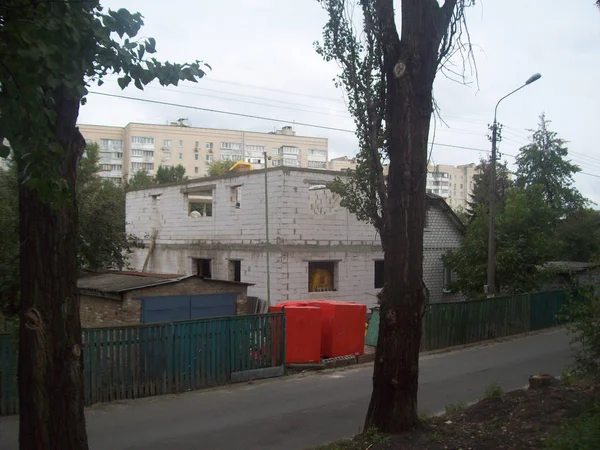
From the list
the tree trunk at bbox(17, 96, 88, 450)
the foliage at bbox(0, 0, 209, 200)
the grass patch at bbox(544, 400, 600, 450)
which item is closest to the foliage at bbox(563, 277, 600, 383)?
the grass patch at bbox(544, 400, 600, 450)

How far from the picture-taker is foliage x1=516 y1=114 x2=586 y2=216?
42.1 m

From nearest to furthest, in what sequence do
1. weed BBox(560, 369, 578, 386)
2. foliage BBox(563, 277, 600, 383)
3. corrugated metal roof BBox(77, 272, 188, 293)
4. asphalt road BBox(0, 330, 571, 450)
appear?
foliage BBox(563, 277, 600, 383) → asphalt road BBox(0, 330, 571, 450) → weed BBox(560, 369, 578, 386) → corrugated metal roof BBox(77, 272, 188, 293)

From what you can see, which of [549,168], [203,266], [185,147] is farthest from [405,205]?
[185,147]

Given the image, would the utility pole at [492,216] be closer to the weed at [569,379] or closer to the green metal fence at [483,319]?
the green metal fence at [483,319]

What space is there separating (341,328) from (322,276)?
691 centimetres

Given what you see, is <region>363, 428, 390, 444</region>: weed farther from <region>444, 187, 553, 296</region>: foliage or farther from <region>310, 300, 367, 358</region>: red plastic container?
<region>444, 187, 553, 296</region>: foliage

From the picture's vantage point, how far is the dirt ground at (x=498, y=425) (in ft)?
20.7

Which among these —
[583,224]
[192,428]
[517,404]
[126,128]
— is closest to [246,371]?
[192,428]

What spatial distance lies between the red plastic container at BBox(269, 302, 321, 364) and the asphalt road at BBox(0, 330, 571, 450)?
60cm

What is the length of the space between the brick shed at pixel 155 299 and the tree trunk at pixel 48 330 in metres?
9.69

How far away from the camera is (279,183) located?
64.9ft

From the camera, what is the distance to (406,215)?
260 inches

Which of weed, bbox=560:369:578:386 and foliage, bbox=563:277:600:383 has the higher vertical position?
foliage, bbox=563:277:600:383

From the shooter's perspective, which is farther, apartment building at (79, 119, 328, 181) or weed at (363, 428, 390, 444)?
apartment building at (79, 119, 328, 181)
